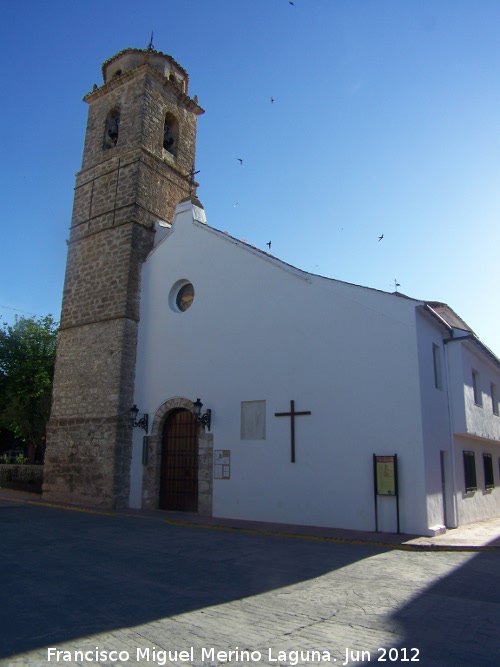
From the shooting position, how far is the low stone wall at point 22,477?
1888 cm

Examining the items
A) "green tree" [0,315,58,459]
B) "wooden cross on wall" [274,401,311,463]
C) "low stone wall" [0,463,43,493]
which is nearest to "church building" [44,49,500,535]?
"wooden cross on wall" [274,401,311,463]

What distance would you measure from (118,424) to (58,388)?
3.14 m

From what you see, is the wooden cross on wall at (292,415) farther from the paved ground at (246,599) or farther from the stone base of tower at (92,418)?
the stone base of tower at (92,418)

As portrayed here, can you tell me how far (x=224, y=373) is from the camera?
511 inches

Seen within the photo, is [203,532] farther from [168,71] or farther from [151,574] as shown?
[168,71]

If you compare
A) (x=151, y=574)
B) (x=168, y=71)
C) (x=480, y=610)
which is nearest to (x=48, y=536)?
(x=151, y=574)

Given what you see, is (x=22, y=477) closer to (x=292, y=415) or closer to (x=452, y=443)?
(x=292, y=415)

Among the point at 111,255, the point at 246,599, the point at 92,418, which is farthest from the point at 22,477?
the point at 246,599

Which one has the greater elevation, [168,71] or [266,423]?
[168,71]

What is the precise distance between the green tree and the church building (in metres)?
7.39

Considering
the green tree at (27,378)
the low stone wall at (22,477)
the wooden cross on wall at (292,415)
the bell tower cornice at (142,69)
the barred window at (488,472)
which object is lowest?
the low stone wall at (22,477)

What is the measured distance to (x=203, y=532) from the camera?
1021cm

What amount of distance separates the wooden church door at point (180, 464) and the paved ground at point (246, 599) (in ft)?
11.8

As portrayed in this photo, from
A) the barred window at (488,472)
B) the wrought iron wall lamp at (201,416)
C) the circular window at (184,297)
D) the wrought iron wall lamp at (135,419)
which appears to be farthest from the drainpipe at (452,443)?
the wrought iron wall lamp at (135,419)
